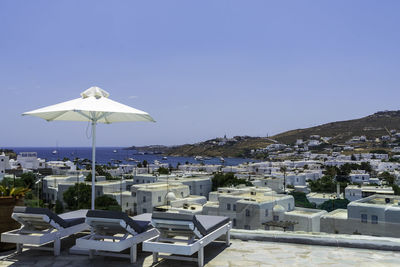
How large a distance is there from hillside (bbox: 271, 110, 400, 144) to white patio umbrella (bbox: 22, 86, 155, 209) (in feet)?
501

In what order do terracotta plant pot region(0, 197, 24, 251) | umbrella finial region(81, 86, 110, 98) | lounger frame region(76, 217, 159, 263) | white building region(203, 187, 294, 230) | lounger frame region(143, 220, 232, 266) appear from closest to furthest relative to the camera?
lounger frame region(143, 220, 232, 266) < lounger frame region(76, 217, 159, 263) < terracotta plant pot region(0, 197, 24, 251) < umbrella finial region(81, 86, 110, 98) < white building region(203, 187, 294, 230)

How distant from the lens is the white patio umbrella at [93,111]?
4.89 m

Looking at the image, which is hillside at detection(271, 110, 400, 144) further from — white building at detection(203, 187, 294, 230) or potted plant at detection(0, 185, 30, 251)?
potted plant at detection(0, 185, 30, 251)

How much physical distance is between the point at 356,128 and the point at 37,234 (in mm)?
166843

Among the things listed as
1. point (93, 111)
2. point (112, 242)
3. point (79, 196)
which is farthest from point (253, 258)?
→ point (79, 196)

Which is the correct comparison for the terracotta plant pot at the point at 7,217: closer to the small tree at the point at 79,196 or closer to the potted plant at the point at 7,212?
the potted plant at the point at 7,212

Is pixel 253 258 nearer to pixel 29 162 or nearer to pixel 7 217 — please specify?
pixel 7 217

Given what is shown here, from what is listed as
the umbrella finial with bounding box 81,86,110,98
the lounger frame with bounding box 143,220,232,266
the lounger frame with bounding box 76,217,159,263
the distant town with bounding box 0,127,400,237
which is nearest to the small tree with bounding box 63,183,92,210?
the distant town with bounding box 0,127,400,237

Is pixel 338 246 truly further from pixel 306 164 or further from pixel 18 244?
pixel 306 164

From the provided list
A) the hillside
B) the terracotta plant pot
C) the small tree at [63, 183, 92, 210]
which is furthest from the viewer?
the hillside

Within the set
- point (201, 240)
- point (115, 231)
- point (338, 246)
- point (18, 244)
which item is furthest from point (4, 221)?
point (338, 246)

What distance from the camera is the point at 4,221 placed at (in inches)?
191

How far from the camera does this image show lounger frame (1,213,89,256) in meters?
4.44

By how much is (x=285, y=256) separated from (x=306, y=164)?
10619 centimetres
